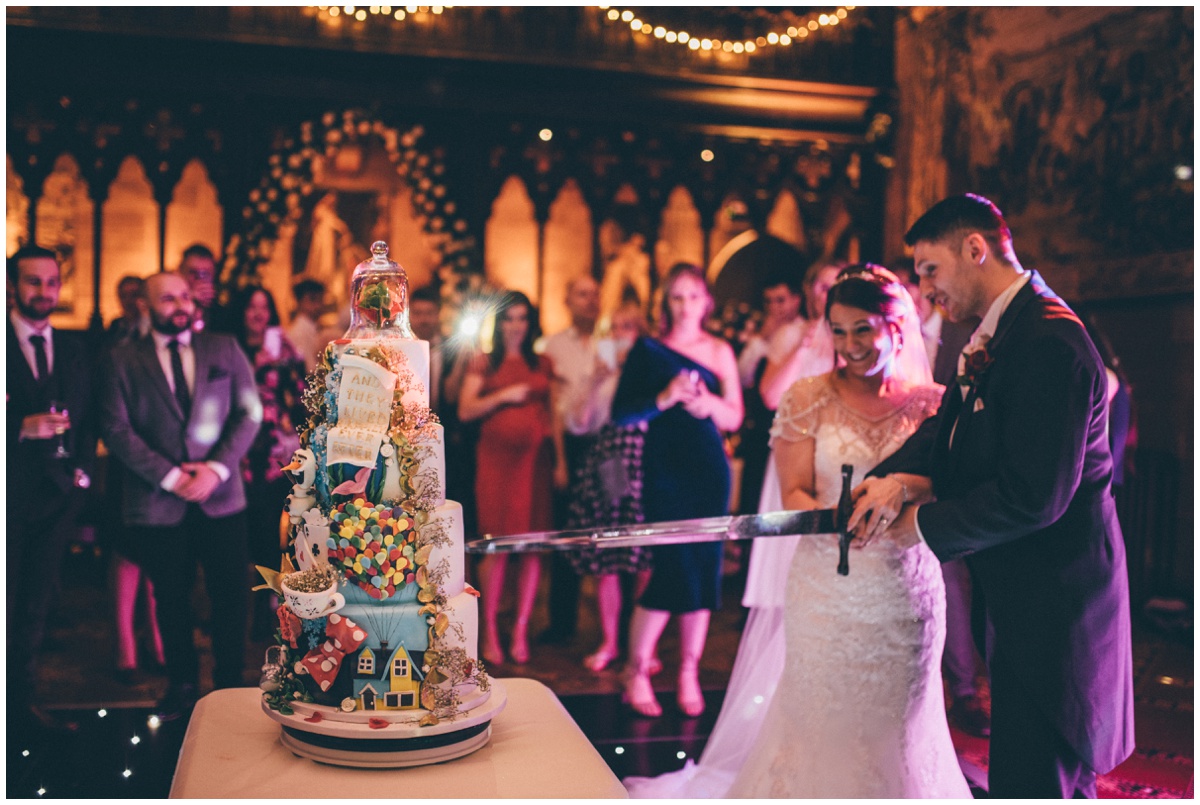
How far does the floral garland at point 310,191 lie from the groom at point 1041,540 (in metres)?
5.19

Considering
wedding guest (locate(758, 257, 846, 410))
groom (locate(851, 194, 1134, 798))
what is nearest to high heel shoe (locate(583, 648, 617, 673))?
wedding guest (locate(758, 257, 846, 410))

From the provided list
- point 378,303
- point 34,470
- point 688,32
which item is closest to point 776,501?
point 378,303

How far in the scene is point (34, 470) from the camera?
396cm

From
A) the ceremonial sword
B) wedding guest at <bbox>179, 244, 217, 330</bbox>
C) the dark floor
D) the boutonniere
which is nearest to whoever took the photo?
the boutonniere

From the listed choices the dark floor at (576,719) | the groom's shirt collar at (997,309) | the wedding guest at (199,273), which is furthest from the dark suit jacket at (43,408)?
the groom's shirt collar at (997,309)

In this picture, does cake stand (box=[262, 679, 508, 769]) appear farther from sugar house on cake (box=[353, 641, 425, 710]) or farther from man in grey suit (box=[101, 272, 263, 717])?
man in grey suit (box=[101, 272, 263, 717])

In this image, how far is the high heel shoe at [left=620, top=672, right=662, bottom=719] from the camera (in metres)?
4.24

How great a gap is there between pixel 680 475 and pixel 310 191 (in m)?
4.27

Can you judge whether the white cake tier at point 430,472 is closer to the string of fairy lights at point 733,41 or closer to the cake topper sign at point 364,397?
the cake topper sign at point 364,397

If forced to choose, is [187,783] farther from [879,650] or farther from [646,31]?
[646,31]

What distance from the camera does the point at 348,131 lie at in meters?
7.07

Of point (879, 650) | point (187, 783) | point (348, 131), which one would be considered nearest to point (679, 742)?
point (879, 650)

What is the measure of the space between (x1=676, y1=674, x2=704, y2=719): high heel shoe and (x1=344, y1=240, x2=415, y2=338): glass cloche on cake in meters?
2.56

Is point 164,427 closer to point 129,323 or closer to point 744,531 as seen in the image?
point 129,323
